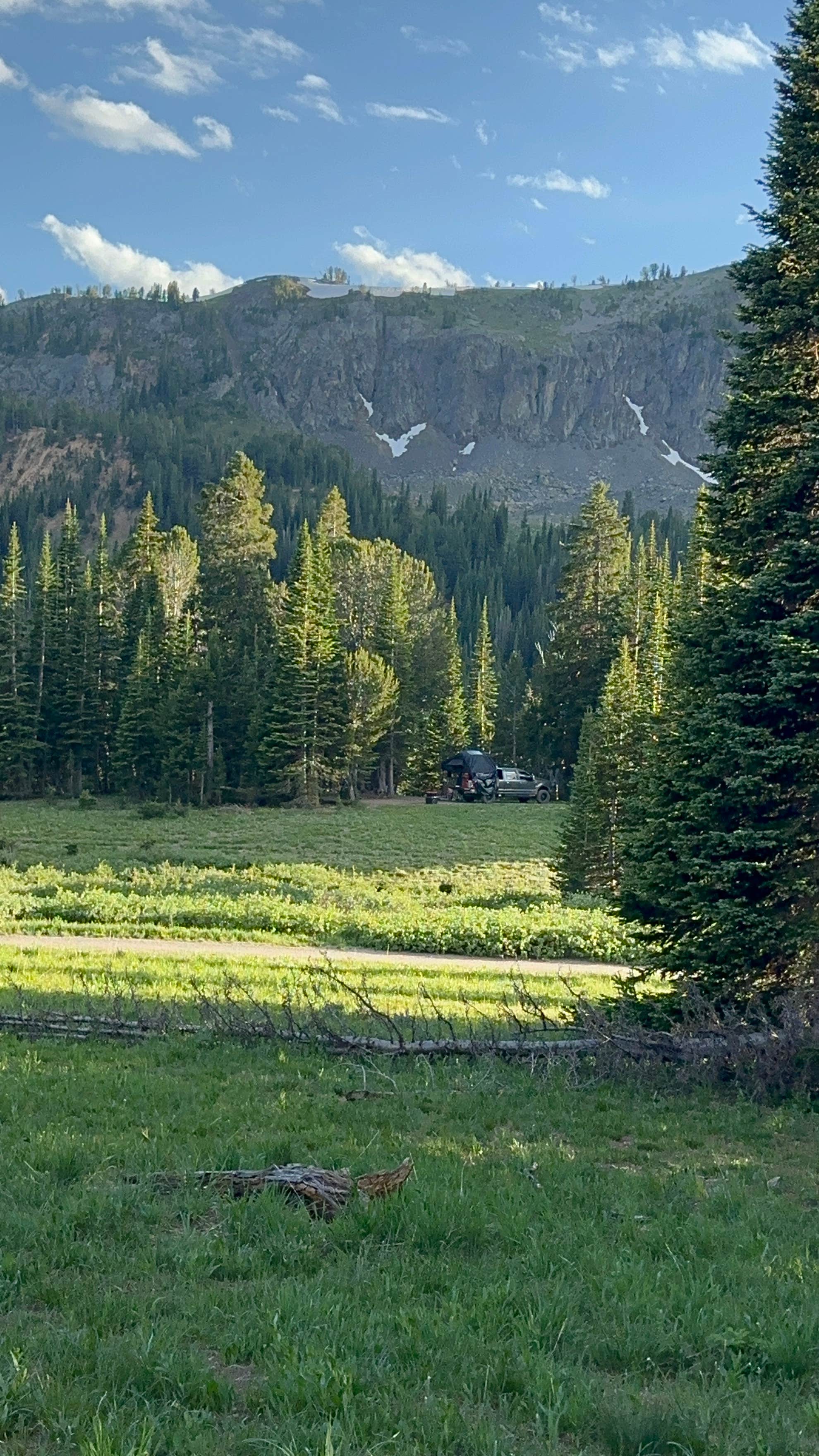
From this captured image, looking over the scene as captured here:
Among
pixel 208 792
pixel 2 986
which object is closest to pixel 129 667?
pixel 208 792

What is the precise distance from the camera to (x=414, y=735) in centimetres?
7781

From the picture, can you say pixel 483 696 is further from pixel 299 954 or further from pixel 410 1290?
pixel 410 1290

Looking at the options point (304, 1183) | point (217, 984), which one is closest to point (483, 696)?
point (217, 984)

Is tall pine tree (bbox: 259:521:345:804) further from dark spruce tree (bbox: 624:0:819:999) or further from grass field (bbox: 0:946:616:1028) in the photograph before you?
dark spruce tree (bbox: 624:0:819:999)

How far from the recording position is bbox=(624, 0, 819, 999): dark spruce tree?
11641 millimetres

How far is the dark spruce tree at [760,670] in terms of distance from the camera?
1164 centimetres

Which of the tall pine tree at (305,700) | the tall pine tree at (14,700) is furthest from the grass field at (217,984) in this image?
the tall pine tree at (14,700)

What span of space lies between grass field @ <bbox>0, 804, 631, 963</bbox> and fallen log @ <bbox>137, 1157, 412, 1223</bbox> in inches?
580

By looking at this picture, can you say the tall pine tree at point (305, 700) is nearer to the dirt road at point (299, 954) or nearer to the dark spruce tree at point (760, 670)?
the dirt road at point (299, 954)

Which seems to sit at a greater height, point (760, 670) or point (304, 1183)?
point (760, 670)

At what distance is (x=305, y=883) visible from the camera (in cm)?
3275

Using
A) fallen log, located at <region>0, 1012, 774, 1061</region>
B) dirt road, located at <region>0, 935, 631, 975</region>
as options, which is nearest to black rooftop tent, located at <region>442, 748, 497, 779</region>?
dirt road, located at <region>0, 935, 631, 975</region>

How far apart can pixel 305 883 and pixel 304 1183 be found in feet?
87.2

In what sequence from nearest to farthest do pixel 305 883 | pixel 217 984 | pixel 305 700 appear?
1. pixel 217 984
2. pixel 305 883
3. pixel 305 700
